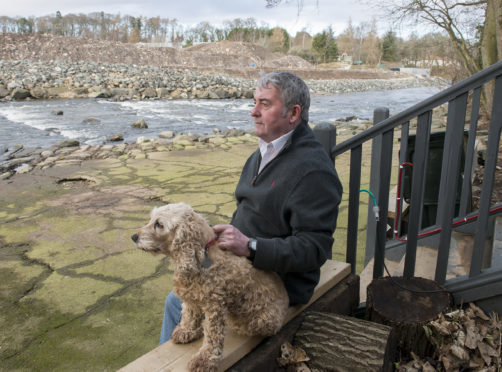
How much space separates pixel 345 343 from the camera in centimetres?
180

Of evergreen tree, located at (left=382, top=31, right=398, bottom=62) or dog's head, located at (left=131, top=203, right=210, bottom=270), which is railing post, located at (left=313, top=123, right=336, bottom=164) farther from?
evergreen tree, located at (left=382, top=31, right=398, bottom=62)

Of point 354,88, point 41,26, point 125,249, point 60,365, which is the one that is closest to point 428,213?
point 125,249

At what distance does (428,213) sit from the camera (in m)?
3.72


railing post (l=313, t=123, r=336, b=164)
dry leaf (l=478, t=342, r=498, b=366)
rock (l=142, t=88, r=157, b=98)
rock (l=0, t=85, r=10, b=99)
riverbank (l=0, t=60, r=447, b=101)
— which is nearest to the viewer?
dry leaf (l=478, t=342, r=498, b=366)

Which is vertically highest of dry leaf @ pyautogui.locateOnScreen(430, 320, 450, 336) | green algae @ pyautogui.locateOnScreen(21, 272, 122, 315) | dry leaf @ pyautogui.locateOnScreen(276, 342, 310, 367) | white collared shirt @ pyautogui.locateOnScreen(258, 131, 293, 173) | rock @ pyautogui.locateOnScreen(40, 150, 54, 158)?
white collared shirt @ pyautogui.locateOnScreen(258, 131, 293, 173)

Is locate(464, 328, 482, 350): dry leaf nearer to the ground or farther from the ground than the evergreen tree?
nearer to the ground

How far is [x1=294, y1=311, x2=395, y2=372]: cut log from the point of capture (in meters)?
1.73

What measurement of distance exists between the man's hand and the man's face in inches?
21.1

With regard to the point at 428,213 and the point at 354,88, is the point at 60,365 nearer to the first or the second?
the point at 428,213

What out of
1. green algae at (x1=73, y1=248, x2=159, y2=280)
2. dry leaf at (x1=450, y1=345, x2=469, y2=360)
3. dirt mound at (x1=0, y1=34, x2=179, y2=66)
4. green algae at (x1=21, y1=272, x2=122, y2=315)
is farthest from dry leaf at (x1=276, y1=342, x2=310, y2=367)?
dirt mound at (x1=0, y1=34, x2=179, y2=66)

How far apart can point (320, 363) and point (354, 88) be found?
43.4 meters

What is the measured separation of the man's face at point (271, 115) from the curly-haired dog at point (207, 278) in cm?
57

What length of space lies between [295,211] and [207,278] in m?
0.48

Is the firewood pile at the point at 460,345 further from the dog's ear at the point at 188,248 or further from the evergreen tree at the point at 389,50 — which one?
the evergreen tree at the point at 389,50
